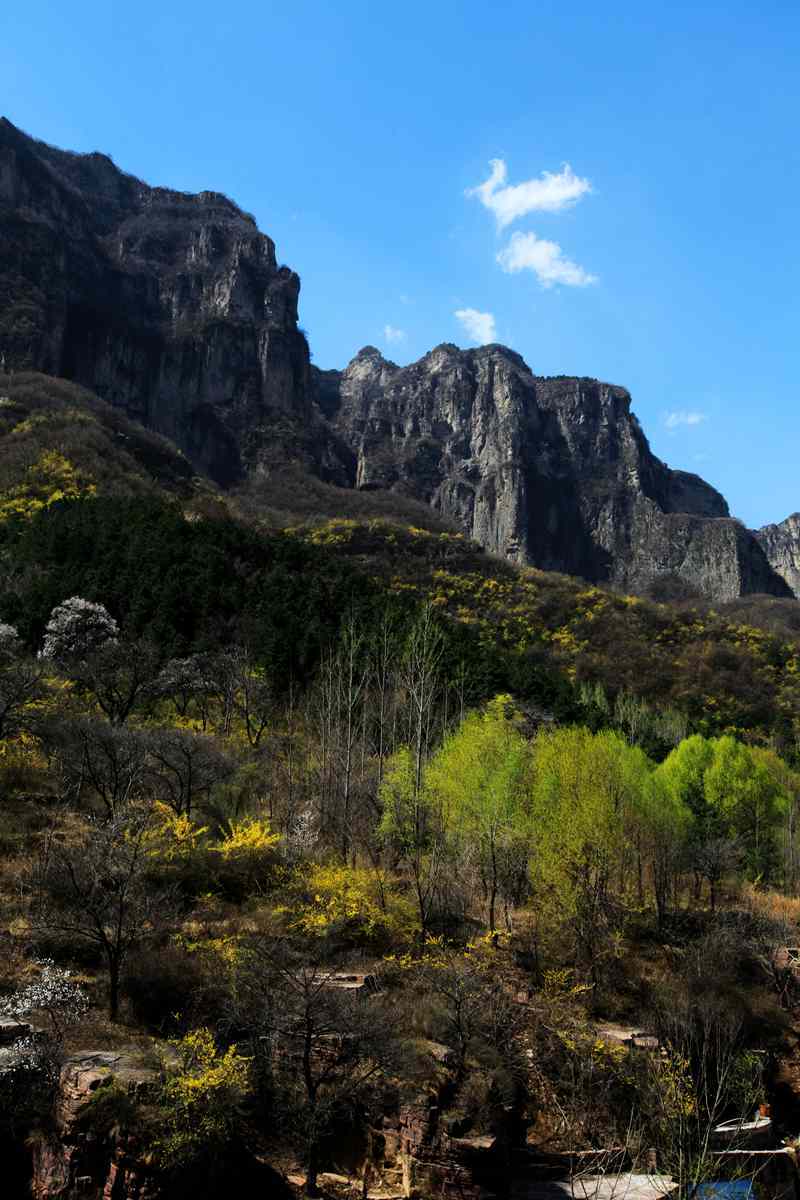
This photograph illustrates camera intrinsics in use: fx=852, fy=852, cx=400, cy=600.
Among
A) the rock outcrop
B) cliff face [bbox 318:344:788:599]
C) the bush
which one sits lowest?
the rock outcrop

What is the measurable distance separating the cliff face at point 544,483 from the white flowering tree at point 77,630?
425 feet

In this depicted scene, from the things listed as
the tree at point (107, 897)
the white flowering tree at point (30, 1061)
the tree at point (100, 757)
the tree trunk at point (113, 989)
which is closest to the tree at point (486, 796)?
the tree at point (107, 897)

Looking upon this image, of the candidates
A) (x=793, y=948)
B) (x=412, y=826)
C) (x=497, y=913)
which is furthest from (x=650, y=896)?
(x=412, y=826)

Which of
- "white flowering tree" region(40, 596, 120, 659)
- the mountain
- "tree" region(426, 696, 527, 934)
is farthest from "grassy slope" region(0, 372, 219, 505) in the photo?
"tree" region(426, 696, 527, 934)

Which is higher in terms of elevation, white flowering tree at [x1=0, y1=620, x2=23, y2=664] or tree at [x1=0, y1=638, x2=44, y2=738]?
white flowering tree at [x1=0, y1=620, x2=23, y2=664]

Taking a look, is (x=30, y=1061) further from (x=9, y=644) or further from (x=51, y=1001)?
(x=9, y=644)

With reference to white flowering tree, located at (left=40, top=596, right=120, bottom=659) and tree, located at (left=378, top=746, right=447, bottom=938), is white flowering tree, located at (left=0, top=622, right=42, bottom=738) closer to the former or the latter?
white flowering tree, located at (left=40, top=596, right=120, bottom=659)

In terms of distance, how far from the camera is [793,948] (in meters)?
29.6

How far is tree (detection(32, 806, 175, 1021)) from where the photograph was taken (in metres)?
19.8

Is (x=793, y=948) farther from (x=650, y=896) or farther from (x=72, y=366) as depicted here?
(x=72, y=366)

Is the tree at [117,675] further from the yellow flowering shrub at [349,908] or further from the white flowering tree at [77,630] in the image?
the yellow flowering shrub at [349,908]

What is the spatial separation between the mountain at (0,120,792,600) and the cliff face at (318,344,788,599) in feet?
1.41

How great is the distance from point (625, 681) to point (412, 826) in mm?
39880

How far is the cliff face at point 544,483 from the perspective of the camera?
171 m
